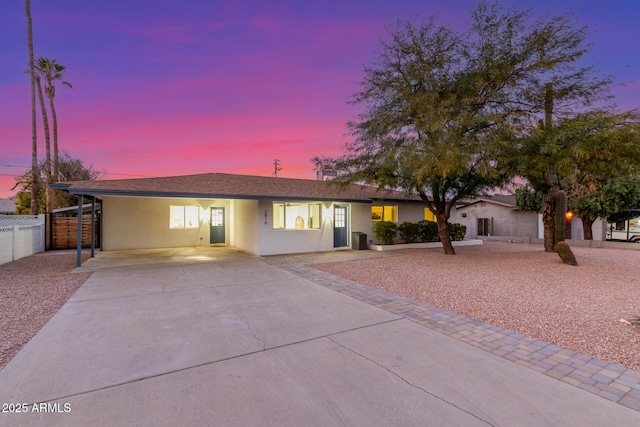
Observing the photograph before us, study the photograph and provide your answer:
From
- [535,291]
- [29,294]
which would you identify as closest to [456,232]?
[535,291]

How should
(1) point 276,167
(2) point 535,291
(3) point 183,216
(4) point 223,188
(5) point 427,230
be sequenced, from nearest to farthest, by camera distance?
(2) point 535,291 < (4) point 223,188 < (3) point 183,216 < (5) point 427,230 < (1) point 276,167

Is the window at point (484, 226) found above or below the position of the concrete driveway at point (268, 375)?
above

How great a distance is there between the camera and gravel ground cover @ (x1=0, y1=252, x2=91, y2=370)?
3.87 metres

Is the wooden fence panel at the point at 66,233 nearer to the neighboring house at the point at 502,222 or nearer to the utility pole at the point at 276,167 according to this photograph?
the neighboring house at the point at 502,222

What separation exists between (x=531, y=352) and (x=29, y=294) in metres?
8.37

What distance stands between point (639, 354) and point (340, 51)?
39.0 feet

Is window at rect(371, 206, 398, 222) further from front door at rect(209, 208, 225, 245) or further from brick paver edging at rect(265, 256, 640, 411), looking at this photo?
brick paver edging at rect(265, 256, 640, 411)

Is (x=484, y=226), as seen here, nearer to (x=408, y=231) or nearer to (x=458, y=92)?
(x=408, y=231)

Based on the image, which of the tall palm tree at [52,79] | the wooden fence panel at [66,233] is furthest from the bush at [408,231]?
the tall palm tree at [52,79]

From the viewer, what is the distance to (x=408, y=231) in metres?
14.2

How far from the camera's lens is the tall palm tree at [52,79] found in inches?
707

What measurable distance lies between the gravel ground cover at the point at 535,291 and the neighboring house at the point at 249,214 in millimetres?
3042

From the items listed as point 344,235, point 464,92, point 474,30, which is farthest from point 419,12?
point 344,235

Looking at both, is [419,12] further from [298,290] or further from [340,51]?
[298,290]
